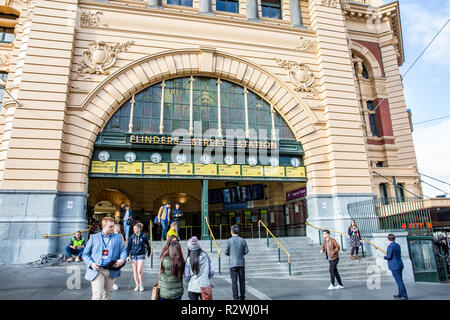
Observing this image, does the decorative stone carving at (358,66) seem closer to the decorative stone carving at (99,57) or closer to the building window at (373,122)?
the building window at (373,122)

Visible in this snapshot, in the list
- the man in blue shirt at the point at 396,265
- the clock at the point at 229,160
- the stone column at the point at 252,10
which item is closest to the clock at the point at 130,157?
the clock at the point at 229,160

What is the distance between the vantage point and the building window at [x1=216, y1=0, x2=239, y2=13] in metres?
19.4

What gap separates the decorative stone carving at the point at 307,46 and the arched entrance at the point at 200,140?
454 cm

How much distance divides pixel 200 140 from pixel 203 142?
20cm

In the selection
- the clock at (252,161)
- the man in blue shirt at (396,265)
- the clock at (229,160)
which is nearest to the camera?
the man in blue shirt at (396,265)

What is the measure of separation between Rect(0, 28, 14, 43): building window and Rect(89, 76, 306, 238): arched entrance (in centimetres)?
1005

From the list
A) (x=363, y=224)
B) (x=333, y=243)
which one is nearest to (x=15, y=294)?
(x=333, y=243)

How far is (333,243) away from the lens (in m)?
9.12

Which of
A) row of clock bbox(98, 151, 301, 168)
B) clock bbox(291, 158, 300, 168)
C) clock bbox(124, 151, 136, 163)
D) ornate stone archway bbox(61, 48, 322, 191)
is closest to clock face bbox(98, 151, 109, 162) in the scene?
row of clock bbox(98, 151, 301, 168)

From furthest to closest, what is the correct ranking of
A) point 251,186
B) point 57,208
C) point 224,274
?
point 251,186, point 57,208, point 224,274

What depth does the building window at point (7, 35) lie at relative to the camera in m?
19.0

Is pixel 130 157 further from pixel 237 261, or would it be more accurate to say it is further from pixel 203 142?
pixel 237 261
